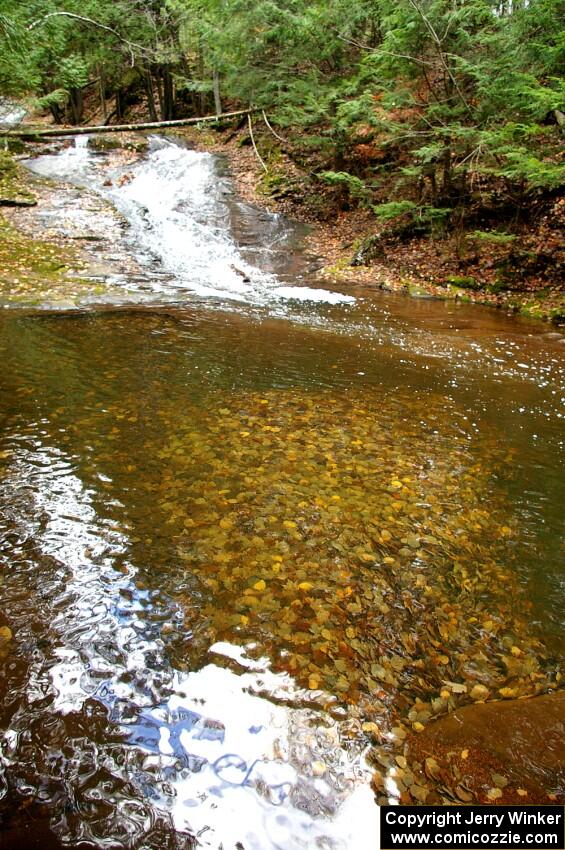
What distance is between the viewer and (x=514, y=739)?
2.38 m

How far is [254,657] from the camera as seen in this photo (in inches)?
106

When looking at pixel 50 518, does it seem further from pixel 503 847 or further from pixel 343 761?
pixel 503 847

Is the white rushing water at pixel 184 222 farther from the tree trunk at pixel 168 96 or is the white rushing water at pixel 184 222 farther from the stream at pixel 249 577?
the tree trunk at pixel 168 96

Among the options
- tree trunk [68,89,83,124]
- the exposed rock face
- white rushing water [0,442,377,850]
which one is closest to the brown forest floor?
the exposed rock face

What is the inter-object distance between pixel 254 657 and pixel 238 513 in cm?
131

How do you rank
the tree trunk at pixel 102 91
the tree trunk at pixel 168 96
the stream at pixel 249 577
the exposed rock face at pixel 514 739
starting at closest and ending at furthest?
1. the stream at pixel 249 577
2. the exposed rock face at pixel 514 739
3. the tree trunk at pixel 168 96
4. the tree trunk at pixel 102 91

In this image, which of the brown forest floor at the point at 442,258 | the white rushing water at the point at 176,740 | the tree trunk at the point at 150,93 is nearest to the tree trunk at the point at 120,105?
the tree trunk at the point at 150,93

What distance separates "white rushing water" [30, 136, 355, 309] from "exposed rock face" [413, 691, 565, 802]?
9.46 m

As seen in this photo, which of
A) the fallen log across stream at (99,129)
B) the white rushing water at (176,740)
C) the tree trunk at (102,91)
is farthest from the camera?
the tree trunk at (102,91)

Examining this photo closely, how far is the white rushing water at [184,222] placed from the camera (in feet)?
39.8

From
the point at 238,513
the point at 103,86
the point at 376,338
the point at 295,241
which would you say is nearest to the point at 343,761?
the point at 238,513

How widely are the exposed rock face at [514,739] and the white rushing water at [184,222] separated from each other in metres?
9.46

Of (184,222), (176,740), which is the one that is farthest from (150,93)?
A: (176,740)

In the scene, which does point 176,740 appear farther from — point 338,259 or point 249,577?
point 338,259
